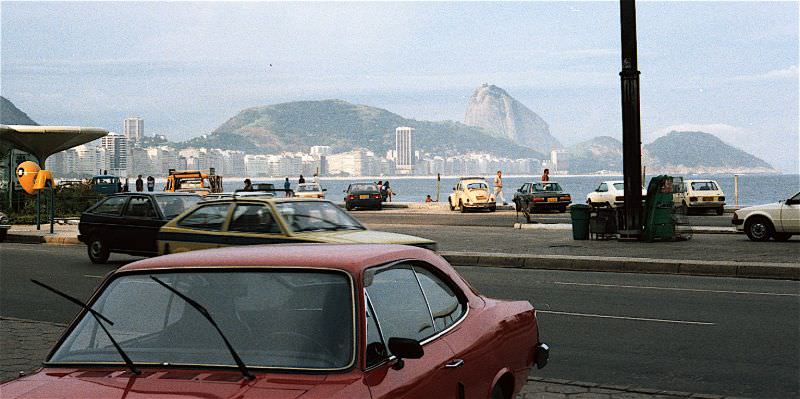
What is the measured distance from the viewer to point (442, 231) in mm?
28641

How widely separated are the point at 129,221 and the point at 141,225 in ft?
1.33

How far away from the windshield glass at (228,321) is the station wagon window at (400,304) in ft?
0.99

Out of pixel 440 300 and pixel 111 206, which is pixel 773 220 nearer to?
pixel 111 206

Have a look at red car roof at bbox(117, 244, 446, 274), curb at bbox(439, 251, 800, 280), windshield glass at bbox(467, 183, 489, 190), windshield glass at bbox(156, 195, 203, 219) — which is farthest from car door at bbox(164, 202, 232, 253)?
windshield glass at bbox(467, 183, 489, 190)

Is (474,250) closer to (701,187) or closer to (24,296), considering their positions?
(24,296)

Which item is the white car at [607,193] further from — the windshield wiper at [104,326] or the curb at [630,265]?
the windshield wiper at [104,326]

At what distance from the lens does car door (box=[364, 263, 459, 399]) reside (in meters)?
3.80

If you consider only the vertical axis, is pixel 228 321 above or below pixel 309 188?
below

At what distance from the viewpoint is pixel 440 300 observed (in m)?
4.98

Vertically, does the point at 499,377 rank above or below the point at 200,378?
below

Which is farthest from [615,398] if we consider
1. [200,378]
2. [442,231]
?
[442,231]

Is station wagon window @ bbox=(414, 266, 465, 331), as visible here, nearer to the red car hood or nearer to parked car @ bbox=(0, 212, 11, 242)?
the red car hood

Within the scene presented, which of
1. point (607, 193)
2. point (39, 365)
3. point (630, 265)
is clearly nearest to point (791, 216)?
point (630, 265)

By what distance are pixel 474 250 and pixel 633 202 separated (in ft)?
14.4
